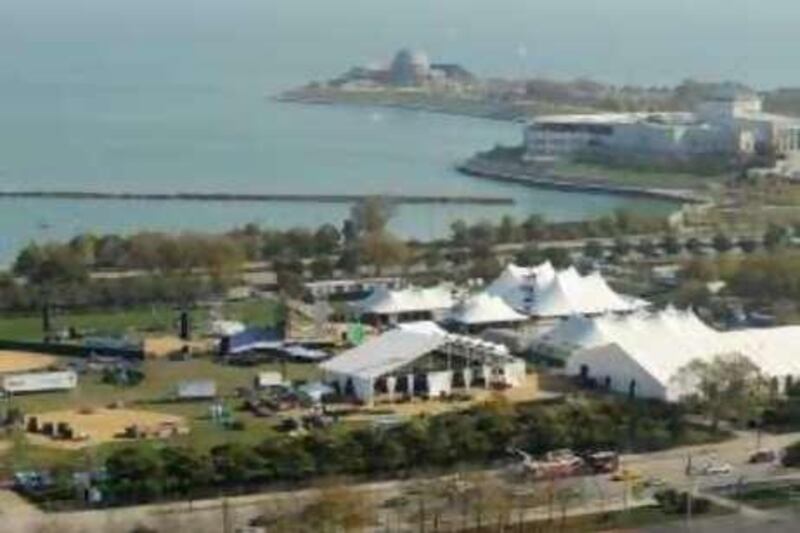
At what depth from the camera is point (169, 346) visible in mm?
10141

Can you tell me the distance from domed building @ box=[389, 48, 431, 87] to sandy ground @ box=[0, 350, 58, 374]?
2653 centimetres

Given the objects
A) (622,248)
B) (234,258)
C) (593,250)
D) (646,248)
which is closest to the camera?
(234,258)

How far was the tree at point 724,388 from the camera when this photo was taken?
8258 millimetres

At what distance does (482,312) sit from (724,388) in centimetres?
275

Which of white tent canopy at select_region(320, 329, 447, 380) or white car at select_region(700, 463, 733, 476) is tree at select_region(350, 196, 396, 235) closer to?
white tent canopy at select_region(320, 329, 447, 380)

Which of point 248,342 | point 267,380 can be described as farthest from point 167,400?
point 248,342

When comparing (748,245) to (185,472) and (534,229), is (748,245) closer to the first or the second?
(534,229)

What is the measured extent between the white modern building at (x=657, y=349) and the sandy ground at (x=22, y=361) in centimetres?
269

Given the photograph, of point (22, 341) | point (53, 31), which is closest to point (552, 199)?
point (22, 341)

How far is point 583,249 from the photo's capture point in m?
14.2

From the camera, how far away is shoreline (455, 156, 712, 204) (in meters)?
19.8

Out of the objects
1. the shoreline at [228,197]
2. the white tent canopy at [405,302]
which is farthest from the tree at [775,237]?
the shoreline at [228,197]

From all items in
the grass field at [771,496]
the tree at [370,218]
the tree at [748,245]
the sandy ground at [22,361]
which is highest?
the tree at [370,218]

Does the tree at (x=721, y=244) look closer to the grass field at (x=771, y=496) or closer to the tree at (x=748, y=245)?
the tree at (x=748, y=245)
